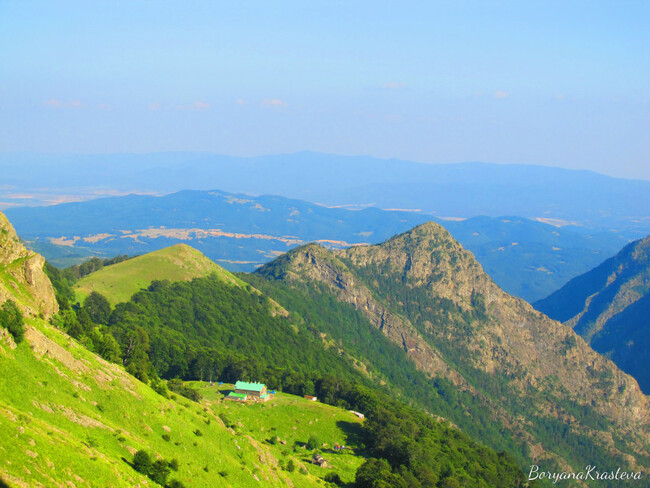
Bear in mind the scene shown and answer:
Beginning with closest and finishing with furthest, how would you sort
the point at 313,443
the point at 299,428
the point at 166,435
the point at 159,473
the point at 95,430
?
the point at 159,473 < the point at 95,430 < the point at 166,435 < the point at 313,443 < the point at 299,428

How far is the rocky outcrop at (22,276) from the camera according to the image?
2395 inches

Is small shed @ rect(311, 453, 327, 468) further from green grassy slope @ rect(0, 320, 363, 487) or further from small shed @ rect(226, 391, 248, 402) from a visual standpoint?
small shed @ rect(226, 391, 248, 402)

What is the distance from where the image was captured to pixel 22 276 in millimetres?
63469

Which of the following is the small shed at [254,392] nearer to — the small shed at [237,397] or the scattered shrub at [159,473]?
the small shed at [237,397]

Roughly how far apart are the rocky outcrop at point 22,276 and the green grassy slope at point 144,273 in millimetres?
52440

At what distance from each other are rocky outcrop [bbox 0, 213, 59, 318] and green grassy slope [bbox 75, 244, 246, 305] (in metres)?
52.4

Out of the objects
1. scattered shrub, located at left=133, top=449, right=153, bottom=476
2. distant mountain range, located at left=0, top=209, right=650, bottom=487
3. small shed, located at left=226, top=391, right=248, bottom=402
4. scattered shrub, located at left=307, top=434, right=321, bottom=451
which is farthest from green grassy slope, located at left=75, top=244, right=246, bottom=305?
scattered shrub, located at left=133, top=449, right=153, bottom=476

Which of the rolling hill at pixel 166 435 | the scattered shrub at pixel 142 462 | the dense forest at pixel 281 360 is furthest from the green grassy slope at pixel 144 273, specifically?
the scattered shrub at pixel 142 462

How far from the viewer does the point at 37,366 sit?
1870 inches

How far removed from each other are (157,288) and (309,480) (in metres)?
96.5

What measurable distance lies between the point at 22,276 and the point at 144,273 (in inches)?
3596

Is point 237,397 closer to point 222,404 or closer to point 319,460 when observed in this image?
point 222,404

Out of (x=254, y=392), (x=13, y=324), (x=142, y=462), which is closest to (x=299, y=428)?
(x=254, y=392)

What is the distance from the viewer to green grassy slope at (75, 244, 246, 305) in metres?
134
